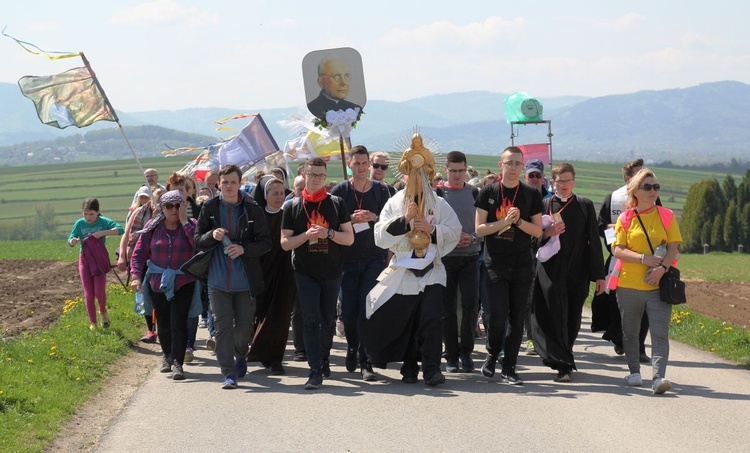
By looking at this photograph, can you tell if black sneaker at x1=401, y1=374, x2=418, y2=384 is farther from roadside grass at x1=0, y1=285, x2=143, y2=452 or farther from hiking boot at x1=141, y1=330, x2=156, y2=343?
hiking boot at x1=141, y1=330, x2=156, y2=343

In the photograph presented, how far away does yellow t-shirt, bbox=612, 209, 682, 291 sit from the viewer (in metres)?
8.89

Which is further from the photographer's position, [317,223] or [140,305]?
[140,305]

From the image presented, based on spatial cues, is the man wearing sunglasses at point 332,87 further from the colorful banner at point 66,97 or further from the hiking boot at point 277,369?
the hiking boot at point 277,369

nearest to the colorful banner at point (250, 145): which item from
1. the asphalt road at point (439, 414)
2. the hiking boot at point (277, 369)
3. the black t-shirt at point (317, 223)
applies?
the asphalt road at point (439, 414)

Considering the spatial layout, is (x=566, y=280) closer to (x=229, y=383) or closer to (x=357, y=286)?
(x=357, y=286)

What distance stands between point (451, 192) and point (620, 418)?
128 inches

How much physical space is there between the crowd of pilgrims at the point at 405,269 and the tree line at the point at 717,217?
2065 inches

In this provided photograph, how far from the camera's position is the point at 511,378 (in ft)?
30.3

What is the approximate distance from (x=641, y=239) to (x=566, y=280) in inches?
39.5

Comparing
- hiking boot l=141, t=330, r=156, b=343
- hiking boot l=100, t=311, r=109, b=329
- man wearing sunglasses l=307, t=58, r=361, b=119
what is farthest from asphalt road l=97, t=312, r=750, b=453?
man wearing sunglasses l=307, t=58, r=361, b=119

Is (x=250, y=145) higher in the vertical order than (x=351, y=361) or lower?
higher

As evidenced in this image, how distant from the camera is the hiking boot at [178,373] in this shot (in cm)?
965

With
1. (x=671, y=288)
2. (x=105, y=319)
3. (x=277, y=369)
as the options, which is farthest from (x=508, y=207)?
(x=105, y=319)

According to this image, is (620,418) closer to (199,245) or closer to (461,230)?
(461,230)
